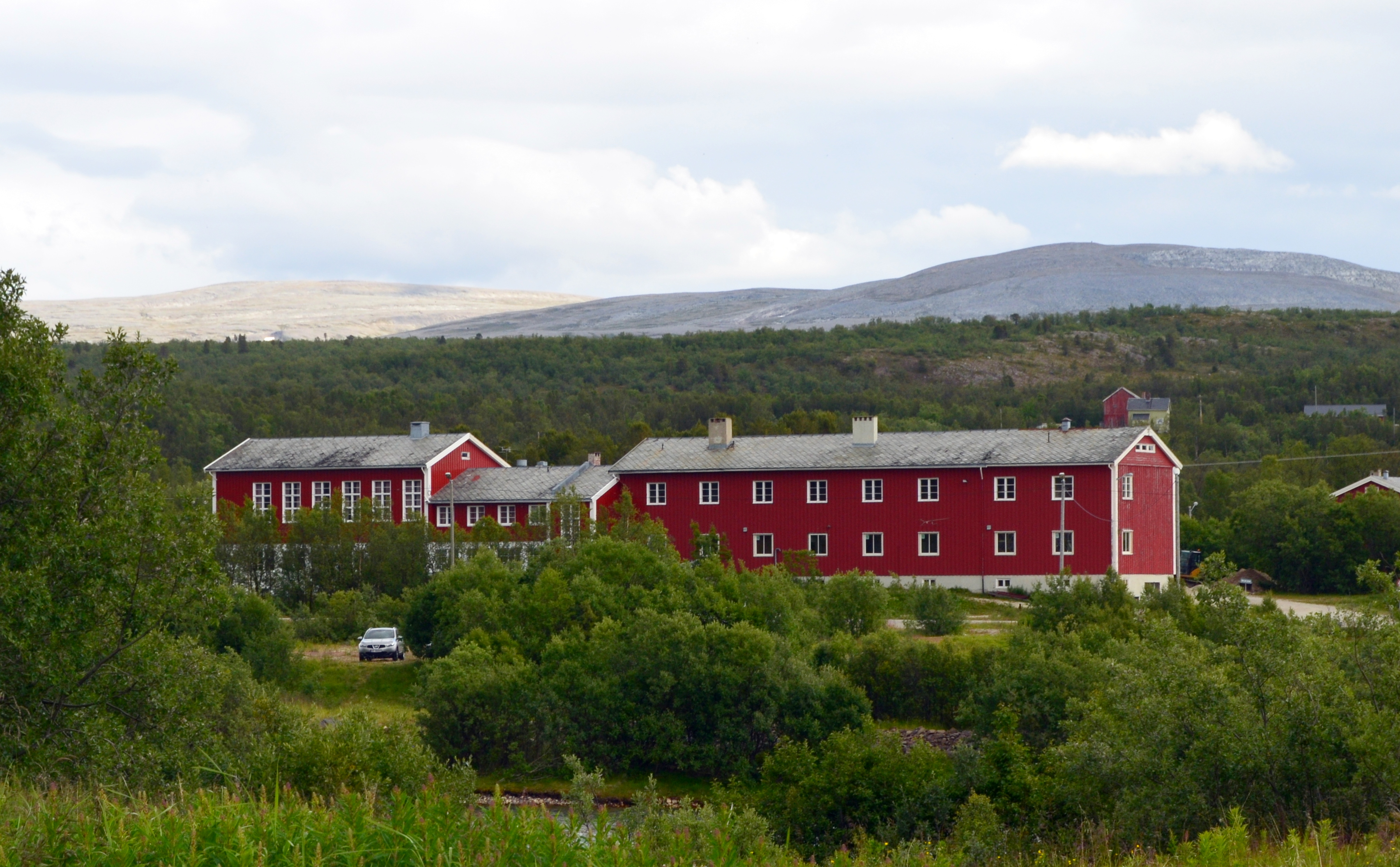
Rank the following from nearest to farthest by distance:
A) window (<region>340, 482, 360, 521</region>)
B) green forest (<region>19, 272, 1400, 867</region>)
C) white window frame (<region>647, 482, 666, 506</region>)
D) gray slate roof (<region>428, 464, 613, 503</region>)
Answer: green forest (<region>19, 272, 1400, 867</region>)
white window frame (<region>647, 482, 666, 506</region>)
gray slate roof (<region>428, 464, 613, 503</region>)
window (<region>340, 482, 360, 521</region>)

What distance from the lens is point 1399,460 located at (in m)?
78.9

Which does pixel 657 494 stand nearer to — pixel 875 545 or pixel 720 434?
pixel 720 434

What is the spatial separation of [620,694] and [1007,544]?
817 inches

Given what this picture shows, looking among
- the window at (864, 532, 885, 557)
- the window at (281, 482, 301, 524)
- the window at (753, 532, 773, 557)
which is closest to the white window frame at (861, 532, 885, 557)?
the window at (864, 532, 885, 557)

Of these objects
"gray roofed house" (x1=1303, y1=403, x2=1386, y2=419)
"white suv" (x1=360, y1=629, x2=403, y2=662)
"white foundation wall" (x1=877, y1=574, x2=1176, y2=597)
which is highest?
"gray roofed house" (x1=1303, y1=403, x2=1386, y2=419)

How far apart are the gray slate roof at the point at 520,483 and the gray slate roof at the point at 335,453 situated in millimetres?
1731

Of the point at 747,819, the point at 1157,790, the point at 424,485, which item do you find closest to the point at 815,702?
the point at 747,819

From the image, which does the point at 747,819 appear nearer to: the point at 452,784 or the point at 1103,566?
the point at 452,784

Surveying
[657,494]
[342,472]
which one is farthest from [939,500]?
[342,472]

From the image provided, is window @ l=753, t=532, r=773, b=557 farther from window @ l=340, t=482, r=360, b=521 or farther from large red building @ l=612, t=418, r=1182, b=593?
window @ l=340, t=482, r=360, b=521

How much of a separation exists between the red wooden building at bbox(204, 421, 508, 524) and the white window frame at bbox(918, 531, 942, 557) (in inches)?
802

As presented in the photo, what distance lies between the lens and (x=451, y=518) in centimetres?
5584

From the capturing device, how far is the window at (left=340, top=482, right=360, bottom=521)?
57.6m

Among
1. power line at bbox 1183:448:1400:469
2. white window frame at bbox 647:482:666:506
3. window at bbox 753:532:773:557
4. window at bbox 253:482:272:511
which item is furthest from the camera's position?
power line at bbox 1183:448:1400:469
